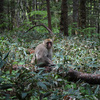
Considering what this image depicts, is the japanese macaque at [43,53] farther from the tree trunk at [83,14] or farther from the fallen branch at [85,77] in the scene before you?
the tree trunk at [83,14]

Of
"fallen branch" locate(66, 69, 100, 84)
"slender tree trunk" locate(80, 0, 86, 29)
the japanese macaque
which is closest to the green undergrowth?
"fallen branch" locate(66, 69, 100, 84)

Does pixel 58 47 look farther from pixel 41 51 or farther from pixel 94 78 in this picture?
pixel 94 78

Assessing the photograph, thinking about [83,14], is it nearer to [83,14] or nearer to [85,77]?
[83,14]

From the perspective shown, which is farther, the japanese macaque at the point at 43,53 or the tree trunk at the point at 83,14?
the tree trunk at the point at 83,14

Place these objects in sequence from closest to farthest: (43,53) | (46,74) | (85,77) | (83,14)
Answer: (46,74), (85,77), (43,53), (83,14)

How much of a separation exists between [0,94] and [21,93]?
0.32 meters

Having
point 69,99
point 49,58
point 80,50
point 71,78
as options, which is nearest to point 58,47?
point 80,50

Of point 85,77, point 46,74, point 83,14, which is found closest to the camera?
point 46,74

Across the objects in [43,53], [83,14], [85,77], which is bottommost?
Answer: [85,77]

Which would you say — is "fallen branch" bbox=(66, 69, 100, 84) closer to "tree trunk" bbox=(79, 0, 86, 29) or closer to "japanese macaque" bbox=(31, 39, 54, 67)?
"japanese macaque" bbox=(31, 39, 54, 67)

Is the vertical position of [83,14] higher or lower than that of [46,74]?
higher

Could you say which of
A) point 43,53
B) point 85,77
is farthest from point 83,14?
point 85,77

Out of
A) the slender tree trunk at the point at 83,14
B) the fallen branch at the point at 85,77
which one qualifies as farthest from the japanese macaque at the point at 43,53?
the slender tree trunk at the point at 83,14

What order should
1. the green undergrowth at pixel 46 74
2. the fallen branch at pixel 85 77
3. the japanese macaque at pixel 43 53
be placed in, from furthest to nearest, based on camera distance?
the japanese macaque at pixel 43 53
the fallen branch at pixel 85 77
the green undergrowth at pixel 46 74
